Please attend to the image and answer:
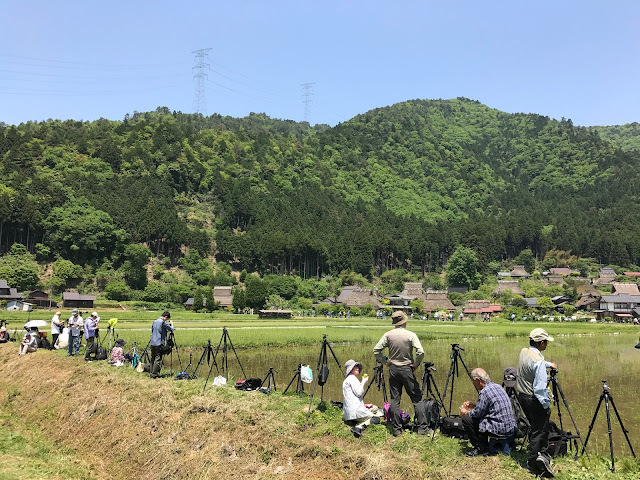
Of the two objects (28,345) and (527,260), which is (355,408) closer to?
(28,345)

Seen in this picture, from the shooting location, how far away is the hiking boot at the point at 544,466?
20.3ft

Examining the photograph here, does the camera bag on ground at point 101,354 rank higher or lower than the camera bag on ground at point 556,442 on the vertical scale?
lower

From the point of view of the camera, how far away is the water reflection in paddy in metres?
11.5

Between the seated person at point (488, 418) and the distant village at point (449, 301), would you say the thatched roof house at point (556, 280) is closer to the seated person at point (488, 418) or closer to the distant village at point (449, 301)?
the distant village at point (449, 301)

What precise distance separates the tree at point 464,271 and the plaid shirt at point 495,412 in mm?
Answer: 91827

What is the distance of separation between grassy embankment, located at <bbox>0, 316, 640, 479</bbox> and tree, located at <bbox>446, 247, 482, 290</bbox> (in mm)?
87866

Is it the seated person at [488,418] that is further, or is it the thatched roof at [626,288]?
the thatched roof at [626,288]

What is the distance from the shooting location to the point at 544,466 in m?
6.21

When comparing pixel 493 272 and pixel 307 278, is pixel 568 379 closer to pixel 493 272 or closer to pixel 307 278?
pixel 307 278

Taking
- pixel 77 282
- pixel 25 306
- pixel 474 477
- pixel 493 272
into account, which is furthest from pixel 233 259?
pixel 474 477

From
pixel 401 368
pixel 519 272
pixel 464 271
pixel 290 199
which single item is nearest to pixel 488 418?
pixel 401 368

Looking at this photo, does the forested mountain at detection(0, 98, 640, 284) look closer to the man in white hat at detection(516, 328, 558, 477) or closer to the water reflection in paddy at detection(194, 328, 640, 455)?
the water reflection in paddy at detection(194, 328, 640, 455)

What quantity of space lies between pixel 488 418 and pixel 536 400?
0.81 meters

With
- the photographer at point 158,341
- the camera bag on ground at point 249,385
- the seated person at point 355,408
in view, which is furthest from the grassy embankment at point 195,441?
the photographer at point 158,341
